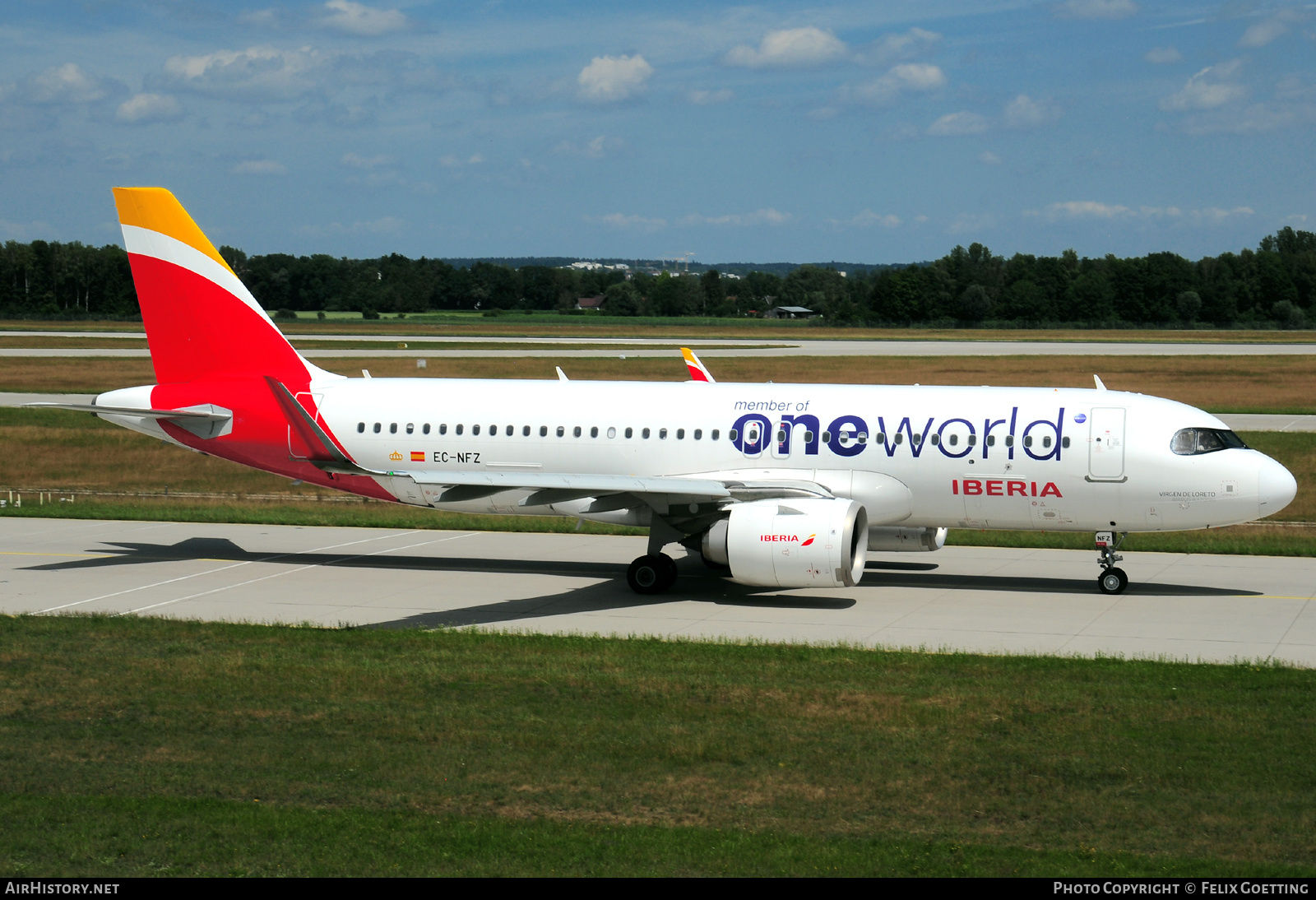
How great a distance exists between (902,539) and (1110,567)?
3.76m

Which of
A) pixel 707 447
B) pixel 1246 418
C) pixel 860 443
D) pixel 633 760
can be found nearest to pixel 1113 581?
pixel 860 443

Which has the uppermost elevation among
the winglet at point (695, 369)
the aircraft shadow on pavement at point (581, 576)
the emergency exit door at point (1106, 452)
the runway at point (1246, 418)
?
the winglet at point (695, 369)

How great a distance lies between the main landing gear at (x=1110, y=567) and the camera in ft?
77.3

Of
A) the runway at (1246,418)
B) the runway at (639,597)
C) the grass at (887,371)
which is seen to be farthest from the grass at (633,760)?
the grass at (887,371)

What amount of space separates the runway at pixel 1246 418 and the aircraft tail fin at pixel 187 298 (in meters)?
21.4

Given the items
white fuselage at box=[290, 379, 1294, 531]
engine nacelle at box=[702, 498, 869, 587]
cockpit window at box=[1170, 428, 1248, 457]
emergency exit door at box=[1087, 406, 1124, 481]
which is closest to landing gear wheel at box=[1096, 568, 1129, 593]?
white fuselage at box=[290, 379, 1294, 531]

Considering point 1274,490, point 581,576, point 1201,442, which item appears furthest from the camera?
point 581,576

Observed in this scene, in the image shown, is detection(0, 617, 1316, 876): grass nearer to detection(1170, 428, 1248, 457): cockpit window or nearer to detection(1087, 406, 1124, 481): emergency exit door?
detection(1087, 406, 1124, 481): emergency exit door

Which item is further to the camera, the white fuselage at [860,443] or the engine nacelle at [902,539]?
the engine nacelle at [902,539]

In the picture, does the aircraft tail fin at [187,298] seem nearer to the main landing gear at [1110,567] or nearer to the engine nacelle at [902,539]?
the engine nacelle at [902,539]

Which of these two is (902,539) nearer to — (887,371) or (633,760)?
(633,760)

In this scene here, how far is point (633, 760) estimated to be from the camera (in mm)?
13766

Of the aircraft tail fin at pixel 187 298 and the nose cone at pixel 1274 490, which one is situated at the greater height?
the aircraft tail fin at pixel 187 298
